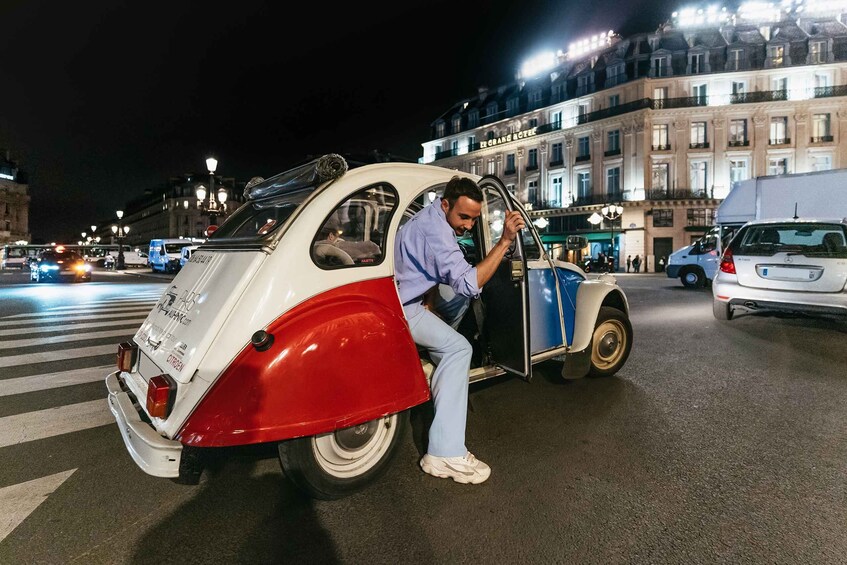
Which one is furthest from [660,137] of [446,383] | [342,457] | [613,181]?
[342,457]

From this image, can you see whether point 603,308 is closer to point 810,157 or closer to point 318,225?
point 318,225

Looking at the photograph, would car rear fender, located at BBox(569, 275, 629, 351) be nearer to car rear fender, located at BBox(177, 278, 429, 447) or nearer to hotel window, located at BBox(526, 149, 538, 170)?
car rear fender, located at BBox(177, 278, 429, 447)

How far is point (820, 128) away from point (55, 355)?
48030 mm

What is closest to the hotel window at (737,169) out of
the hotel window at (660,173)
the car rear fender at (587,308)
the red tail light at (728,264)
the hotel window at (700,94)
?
the hotel window at (660,173)

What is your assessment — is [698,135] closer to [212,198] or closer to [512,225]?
[212,198]

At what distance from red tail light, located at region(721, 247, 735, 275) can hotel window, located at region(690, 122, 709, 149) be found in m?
36.6

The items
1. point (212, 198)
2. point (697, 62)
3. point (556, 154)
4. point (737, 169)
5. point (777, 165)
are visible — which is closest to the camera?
point (212, 198)

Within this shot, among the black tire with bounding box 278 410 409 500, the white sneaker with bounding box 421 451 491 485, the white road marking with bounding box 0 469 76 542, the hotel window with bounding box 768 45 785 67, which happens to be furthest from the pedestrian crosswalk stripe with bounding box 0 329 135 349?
the hotel window with bounding box 768 45 785 67

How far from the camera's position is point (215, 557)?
6.62ft

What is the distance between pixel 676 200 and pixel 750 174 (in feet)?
19.2

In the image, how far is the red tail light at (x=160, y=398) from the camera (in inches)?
84.0

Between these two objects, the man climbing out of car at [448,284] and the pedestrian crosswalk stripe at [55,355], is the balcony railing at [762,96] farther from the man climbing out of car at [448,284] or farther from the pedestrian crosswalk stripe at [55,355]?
the pedestrian crosswalk stripe at [55,355]

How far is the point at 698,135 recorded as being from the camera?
38188 mm

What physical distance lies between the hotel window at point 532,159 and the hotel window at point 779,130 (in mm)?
18897
